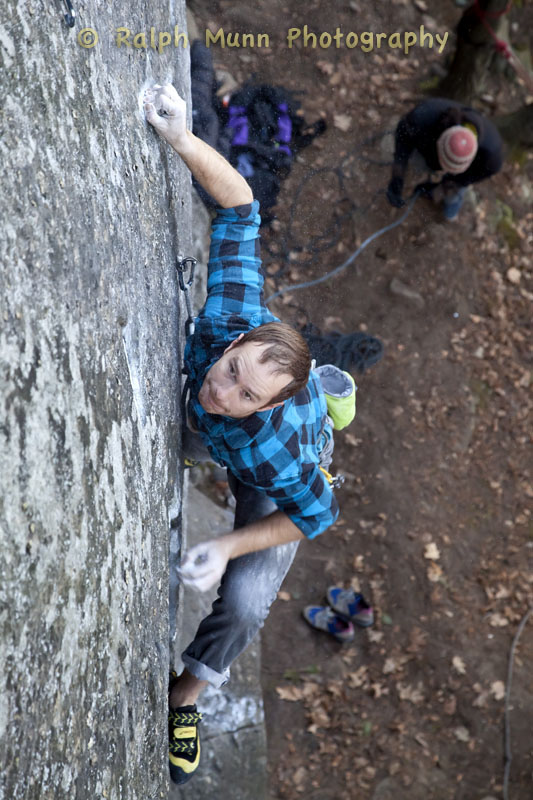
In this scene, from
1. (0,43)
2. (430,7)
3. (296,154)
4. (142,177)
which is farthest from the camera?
(430,7)

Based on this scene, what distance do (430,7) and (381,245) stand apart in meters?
2.64

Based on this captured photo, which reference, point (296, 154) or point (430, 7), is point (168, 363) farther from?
point (430, 7)

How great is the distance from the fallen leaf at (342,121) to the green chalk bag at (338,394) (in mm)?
3636

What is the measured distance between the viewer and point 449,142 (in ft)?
16.3

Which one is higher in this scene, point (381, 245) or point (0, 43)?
point (0, 43)

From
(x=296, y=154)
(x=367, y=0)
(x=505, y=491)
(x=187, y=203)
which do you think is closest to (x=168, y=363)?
(x=187, y=203)

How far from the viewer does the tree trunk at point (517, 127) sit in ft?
21.0

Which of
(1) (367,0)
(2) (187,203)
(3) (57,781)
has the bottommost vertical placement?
(3) (57,781)

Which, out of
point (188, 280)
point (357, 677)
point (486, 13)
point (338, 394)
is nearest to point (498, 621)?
point (357, 677)

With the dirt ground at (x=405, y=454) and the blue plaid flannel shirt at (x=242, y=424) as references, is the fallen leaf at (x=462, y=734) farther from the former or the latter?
the blue plaid flannel shirt at (x=242, y=424)

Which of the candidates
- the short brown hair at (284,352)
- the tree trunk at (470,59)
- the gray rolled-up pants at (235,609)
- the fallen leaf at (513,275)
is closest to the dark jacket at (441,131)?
the fallen leaf at (513,275)

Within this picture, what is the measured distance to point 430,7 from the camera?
6449mm

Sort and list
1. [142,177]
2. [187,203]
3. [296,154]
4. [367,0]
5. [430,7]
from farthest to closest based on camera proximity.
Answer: [430,7], [367,0], [296,154], [187,203], [142,177]

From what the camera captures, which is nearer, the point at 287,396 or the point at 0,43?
the point at 0,43
